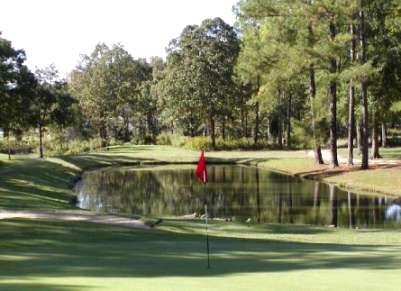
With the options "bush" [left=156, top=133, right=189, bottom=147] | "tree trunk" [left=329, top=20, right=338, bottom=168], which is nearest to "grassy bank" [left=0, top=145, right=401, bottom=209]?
"tree trunk" [left=329, top=20, right=338, bottom=168]

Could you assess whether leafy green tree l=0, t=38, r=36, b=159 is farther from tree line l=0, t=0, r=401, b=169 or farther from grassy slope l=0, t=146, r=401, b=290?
grassy slope l=0, t=146, r=401, b=290

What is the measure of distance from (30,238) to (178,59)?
7466 centimetres

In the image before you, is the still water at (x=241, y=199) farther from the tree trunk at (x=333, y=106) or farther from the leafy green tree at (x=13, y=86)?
the leafy green tree at (x=13, y=86)

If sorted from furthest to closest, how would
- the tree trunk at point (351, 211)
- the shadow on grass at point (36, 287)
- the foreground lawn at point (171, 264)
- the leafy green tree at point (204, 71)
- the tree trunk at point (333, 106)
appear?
the leafy green tree at point (204, 71) → the tree trunk at point (333, 106) → the tree trunk at point (351, 211) → the foreground lawn at point (171, 264) → the shadow on grass at point (36, 287)

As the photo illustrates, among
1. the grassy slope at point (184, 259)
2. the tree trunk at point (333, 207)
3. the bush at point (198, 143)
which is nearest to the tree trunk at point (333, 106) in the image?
the tree trunk at point (333, 207)

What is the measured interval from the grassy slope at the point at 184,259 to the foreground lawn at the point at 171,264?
15mm

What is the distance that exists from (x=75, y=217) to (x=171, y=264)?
13150 millimetres

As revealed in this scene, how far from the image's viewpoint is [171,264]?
41.0ft

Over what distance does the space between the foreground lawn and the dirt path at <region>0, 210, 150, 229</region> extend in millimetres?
3177

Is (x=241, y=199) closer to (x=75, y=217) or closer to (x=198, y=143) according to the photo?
(x=75, y=217)

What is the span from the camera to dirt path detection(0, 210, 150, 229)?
23938 millimetres

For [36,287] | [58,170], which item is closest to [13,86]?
[58,170]

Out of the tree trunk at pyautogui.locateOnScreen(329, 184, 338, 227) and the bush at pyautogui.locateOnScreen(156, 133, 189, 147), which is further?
the bush at pyautogui.locateOnScreen(156, 133, 189, 147)

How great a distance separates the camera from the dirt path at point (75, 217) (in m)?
23.9
